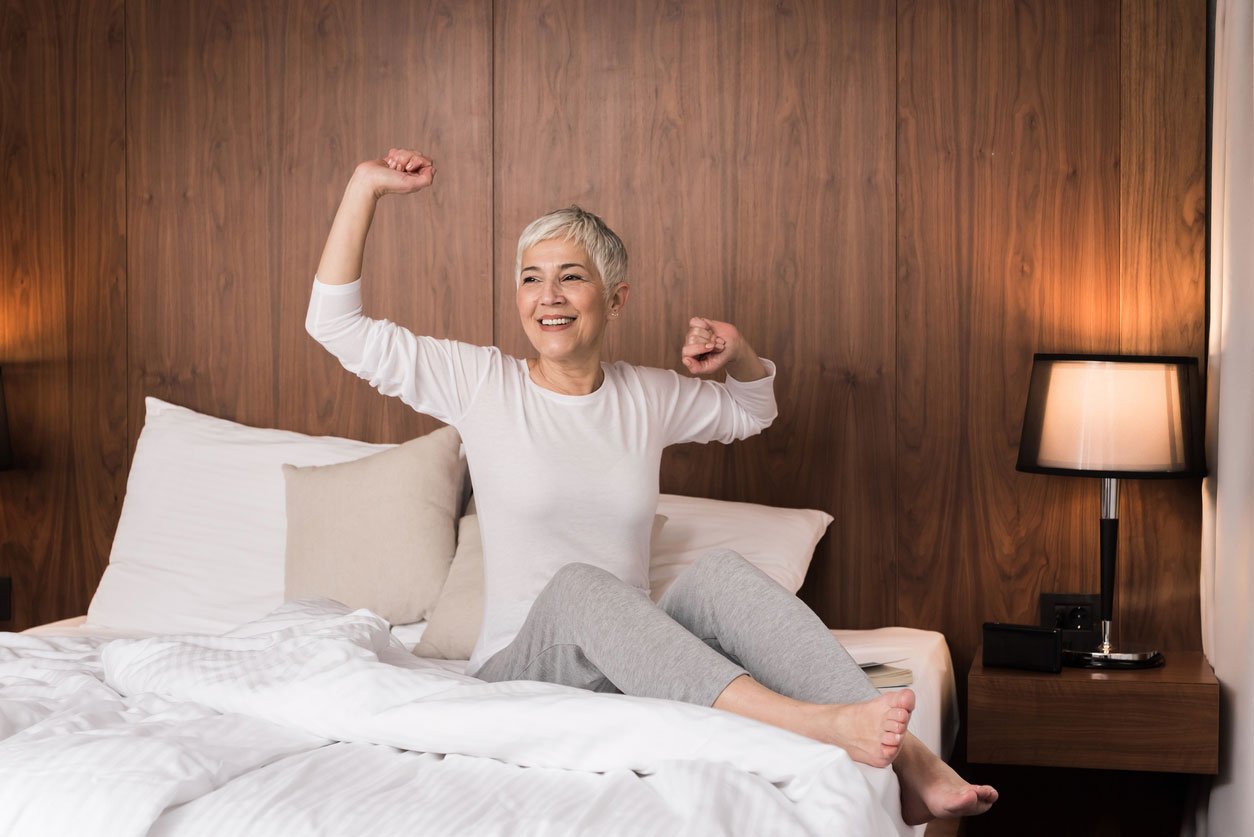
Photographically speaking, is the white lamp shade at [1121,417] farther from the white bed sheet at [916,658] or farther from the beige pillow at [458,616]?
the beige pillow at [458,616]

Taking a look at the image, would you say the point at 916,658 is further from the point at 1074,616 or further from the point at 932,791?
the point at 932,791

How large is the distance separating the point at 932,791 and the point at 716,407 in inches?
39.8

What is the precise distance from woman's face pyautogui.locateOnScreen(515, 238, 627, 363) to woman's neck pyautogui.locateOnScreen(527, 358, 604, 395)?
22 mm

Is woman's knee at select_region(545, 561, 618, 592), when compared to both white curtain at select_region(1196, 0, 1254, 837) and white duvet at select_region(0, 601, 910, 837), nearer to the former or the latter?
white duvet at select_region(0, 601, 910, 837)

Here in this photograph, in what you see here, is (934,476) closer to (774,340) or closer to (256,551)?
(774,340)

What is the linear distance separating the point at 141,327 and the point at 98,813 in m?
2.20

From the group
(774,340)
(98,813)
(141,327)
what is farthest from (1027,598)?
(141,327)

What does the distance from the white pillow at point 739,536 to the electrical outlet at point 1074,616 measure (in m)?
0.52

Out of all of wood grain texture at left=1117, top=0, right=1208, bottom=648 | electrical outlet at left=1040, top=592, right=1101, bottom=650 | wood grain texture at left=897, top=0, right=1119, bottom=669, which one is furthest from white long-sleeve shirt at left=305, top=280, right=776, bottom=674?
wood grain texture at left=1117, top=0, right=1208, bottom=648

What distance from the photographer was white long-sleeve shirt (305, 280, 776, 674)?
6.68ft

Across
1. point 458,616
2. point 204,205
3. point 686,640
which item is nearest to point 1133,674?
point 686,640

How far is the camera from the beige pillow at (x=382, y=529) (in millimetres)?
2504

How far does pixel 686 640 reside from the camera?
1600 mm

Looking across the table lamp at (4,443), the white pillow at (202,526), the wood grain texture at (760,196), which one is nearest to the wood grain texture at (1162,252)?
the wood grain texture at (760,196)
